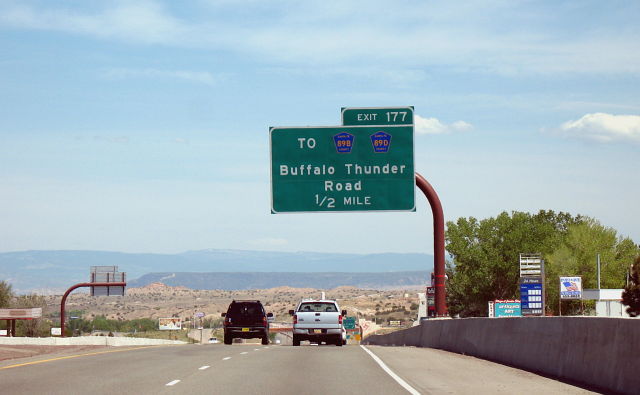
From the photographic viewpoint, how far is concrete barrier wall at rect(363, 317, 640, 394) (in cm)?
1561

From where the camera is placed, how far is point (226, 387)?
1680 cm

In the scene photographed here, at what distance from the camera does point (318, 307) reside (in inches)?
1531

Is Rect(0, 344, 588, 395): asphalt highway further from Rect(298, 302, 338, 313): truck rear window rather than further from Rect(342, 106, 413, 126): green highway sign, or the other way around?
Rect(342, 106, 413, 126): green highway sign

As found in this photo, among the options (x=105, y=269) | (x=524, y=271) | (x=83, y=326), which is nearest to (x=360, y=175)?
(x=524, y=271)

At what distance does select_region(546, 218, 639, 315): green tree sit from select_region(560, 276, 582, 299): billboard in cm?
2697

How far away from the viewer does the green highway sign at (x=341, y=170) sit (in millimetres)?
36219

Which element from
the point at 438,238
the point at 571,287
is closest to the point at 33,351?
the point at 438,238

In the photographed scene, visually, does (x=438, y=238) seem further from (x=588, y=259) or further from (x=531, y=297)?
(x=588, y=259)

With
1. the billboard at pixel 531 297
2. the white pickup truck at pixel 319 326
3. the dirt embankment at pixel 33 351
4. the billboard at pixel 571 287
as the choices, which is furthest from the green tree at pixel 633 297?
the dirt embankment at pixel 33 351

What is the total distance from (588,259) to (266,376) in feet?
327

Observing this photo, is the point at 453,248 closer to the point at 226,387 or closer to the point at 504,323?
the point at 504,323

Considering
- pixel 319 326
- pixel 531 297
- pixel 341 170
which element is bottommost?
pixel 319 326

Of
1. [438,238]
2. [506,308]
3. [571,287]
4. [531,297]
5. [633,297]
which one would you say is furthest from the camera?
[633,297]

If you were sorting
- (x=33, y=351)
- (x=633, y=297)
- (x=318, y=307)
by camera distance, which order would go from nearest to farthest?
(x=33, y=351) → (x=318, y=307) → (x=633, y=297)
